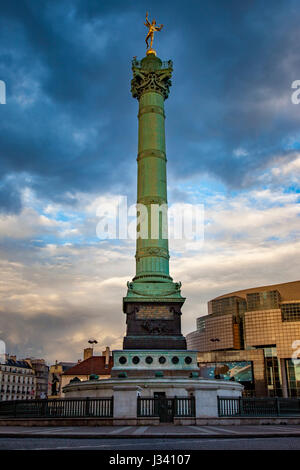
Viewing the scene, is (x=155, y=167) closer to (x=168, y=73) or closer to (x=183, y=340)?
(x=168, y=73)

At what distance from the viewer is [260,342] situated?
120m

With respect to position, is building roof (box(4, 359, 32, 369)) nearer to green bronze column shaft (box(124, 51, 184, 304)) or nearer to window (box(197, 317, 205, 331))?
window (box(197, 317, 205, 331))

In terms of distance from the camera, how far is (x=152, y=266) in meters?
42.8

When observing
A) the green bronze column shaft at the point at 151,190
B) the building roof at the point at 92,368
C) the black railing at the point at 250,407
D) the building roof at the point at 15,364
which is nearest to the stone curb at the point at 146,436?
the black railing at the point at 250,407

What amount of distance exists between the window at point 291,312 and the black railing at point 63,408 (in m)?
106

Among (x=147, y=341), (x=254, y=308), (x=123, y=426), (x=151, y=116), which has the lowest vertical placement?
(x=123, y=426)

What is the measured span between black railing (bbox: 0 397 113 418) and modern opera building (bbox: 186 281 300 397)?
78.7 metres

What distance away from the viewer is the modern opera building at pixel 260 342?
110562 mm

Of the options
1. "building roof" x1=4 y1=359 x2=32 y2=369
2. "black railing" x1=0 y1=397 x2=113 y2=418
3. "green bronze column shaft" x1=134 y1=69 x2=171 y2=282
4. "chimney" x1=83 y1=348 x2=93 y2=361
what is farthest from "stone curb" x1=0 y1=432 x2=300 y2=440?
"building roof" x1=4 y1=359 x2=32 y2=369

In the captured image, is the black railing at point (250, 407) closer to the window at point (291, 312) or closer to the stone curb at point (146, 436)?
the stone curb at point (146, 436)

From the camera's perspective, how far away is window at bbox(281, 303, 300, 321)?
393 feet

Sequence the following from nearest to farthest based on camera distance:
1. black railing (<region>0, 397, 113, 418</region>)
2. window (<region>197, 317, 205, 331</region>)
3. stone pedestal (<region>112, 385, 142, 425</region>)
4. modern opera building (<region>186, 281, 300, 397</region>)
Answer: stone pedestal (<region>112, 385, 142, 425</region>) → black railing (<region>0, 397, 113, 418</region>) → modern opera building (<region>186, 281, 300, 397</region>) → window (<region>197, 317, 205, 331</region>)

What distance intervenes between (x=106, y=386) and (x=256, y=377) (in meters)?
89.7
